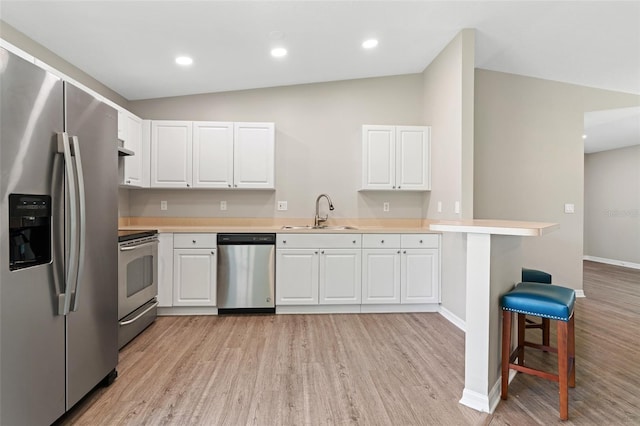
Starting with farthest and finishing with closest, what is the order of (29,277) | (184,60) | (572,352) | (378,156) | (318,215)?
(318,215) < (378,156) < (184,60) < (572,352) < (29,277)

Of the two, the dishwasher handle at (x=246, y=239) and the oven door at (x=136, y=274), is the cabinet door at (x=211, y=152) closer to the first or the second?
the dishwasher handle at (x=246, y=239)

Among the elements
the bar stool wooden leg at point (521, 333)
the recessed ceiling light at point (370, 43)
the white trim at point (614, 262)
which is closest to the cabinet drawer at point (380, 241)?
the bar stool wooden leg at point (521, 333)

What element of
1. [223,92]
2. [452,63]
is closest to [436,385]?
[452,63]

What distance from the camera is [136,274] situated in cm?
283

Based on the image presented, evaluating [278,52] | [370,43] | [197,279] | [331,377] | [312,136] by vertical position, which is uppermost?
[370,43]

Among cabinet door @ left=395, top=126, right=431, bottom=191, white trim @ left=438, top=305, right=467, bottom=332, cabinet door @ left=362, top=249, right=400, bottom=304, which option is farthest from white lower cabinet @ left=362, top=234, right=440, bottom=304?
cabinet door @ left=395, top=126, right=431, bottom=191

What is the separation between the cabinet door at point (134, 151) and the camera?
10.6 ft

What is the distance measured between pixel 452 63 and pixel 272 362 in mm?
3231

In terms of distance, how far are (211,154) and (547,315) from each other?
3.35 meters

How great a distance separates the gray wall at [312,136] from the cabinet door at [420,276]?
76 cm

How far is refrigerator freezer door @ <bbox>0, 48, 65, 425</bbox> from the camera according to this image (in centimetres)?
129

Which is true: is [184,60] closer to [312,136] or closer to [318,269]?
[312,136]

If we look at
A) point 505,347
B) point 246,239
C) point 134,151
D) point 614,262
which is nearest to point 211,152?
point 134,151

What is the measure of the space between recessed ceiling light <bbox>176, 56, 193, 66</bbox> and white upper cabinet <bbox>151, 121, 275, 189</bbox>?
2.16ft
